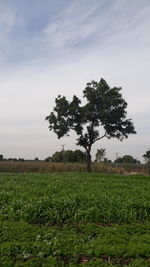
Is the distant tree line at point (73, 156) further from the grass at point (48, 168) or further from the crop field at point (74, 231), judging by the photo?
the crop field at point (74, 231)

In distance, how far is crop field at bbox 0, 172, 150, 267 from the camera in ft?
22.1

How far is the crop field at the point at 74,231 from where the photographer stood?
675cm

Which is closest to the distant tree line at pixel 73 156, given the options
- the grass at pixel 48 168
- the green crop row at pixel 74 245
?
the grass at pixel 48 168

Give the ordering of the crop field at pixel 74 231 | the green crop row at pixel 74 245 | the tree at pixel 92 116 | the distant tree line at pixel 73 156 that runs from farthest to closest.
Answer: the distant tree line at pixel 73 156, the tree at pixel 92 116, the crop field at pixel 74 231, the green crop row at pixel 74 245

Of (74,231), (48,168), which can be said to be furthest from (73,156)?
(74,231)

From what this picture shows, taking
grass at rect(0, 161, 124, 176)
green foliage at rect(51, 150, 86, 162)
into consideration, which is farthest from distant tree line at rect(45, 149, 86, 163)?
grass at rect(0, 161, 124, 176)

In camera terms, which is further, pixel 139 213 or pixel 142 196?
pixel 142 196

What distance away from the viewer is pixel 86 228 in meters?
8.88

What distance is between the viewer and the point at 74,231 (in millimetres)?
8727

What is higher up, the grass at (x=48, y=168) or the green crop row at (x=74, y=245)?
the grass at (x=48, y=168)

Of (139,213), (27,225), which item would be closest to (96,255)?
(27,225)

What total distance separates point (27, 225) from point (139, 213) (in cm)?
347

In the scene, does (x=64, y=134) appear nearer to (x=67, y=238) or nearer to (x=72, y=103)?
(x=72, y=103)

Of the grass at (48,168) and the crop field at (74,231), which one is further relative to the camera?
the grass at (48,168)
